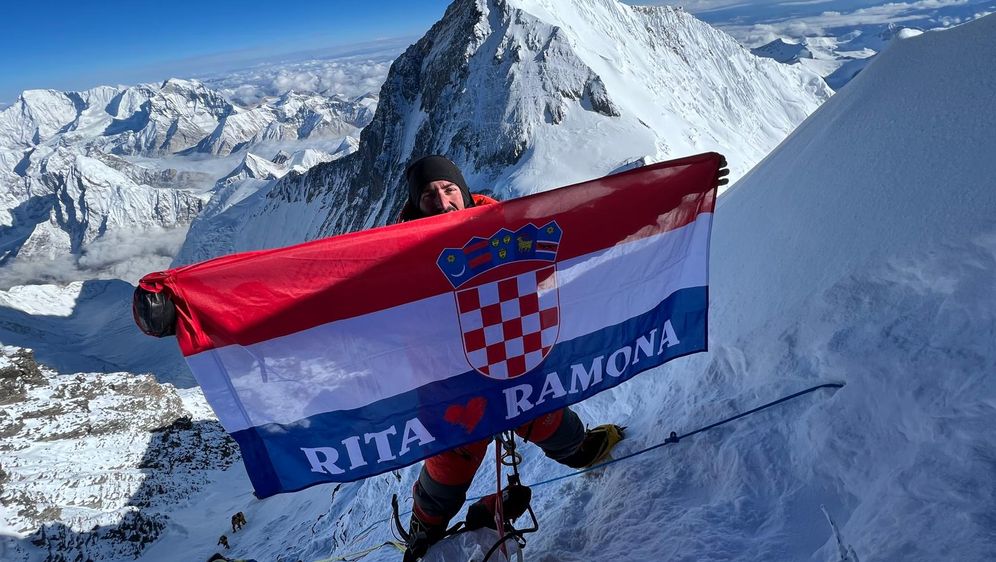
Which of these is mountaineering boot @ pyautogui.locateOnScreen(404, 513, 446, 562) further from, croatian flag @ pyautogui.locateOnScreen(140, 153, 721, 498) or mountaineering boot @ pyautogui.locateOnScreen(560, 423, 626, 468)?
mountaineering boot @ pyautogui.locateOnScreen(560, 423, 626, 468)

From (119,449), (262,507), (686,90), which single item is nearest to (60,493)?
(119,449)

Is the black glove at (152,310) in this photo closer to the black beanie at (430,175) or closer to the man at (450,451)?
the man at (450,451)

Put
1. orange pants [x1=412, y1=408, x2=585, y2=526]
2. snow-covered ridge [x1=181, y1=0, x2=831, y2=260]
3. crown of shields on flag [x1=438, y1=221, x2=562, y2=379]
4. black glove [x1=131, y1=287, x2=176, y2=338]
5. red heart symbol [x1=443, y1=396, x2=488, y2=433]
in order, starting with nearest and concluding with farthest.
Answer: black glove [x1=131, y1=287, x2=176, y2=338] < crown of shields on flag [x1=438, y1=221, x2=562, y2=379] < red heart symbol [x1=443, y1=396, x2=488, y2=433] < orange pants [x1=412, y1=408, x2=585, y2=526] < snow-covered ridge [x1=181, y1=0, x2=831, y2=260]

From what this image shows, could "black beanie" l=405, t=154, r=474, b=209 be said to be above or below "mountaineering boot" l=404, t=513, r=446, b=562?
above

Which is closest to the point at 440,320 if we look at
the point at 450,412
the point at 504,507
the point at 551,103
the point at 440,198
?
the point at 450,412

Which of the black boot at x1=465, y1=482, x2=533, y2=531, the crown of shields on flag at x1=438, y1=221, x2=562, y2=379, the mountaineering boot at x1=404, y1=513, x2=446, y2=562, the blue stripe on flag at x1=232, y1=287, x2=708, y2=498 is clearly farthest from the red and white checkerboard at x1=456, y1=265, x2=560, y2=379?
the mountaineering boot at x1=404, y1=513, x2=446, y2=562

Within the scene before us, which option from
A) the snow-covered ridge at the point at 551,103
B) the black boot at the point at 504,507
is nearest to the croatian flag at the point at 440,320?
the black boot at the point at 504,507

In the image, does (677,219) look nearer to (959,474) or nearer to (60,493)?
(959,474)
